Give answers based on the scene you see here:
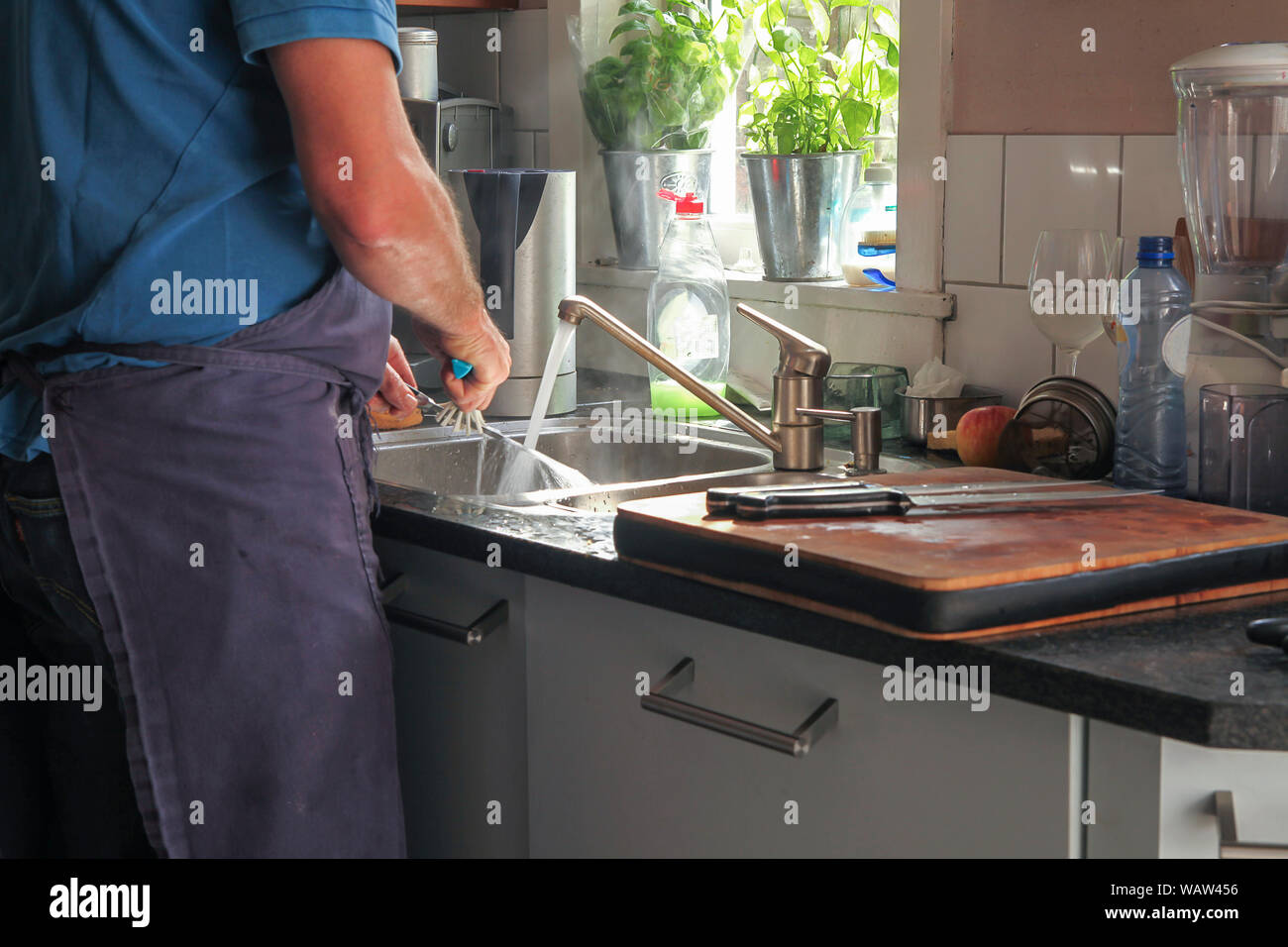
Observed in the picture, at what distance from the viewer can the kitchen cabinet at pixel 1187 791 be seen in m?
0.88

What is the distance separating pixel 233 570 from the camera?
1.21 metres

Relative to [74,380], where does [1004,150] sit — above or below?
above

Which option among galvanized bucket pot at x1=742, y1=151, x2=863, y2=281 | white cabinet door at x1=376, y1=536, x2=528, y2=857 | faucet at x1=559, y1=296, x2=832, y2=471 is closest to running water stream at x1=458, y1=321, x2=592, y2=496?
faucet at x1=559, y1=296, x2=832, y2=471

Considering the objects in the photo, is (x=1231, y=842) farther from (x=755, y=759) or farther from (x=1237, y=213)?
(x=1237, y=213)

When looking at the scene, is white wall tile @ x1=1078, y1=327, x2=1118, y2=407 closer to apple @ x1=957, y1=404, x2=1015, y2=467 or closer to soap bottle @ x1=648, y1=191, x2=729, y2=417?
apple @ x1=957, y1=404, x2=1015, y2=467

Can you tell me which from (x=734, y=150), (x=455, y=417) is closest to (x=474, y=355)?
(x=455, y=417)

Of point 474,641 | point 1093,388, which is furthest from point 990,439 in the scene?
point 474,641

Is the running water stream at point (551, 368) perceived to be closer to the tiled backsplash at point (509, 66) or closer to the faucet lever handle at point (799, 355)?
the faucet lever handle at point (799, 355)

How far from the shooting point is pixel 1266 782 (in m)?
0.89

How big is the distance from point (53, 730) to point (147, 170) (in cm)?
57
